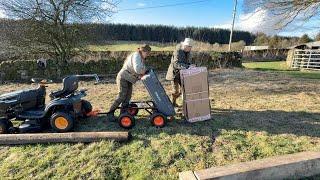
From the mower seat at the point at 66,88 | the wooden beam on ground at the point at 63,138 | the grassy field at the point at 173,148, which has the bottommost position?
the grassy field at the point at 173,148

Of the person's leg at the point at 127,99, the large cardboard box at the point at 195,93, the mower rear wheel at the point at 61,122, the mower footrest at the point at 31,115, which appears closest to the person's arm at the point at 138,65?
the person's leg at the point at 127,99

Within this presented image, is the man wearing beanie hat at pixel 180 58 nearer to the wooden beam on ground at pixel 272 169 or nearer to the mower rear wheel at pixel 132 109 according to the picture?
the mower rear wheel at pixel 132 109

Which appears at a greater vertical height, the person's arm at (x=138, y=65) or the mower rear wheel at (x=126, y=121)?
the person's arm at (x=138, y=65)

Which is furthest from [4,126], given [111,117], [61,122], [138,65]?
[138,65]

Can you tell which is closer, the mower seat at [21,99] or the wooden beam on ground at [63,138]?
the wooden beam on ground at [63,138]

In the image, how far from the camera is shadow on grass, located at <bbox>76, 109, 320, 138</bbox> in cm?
588

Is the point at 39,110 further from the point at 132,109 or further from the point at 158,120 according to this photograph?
the point at 158,120

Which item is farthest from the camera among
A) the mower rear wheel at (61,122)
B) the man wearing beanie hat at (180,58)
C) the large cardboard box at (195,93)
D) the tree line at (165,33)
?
the tree line at (165,33)

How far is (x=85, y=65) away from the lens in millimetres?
13867

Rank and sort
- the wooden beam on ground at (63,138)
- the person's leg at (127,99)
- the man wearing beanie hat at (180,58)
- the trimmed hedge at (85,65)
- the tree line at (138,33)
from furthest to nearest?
1. the tree line at (138,33)
2. the trimmed hedge at (85,65)
3. the man wearing beanie hat at (180,58)
4. the person's leg at (127,99)
5. the wooden beam on ground at (63,138)

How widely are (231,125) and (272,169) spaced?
1890 millimetres

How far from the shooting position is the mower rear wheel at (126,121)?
5.93 m

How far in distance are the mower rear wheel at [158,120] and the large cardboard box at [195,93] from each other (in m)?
0.51

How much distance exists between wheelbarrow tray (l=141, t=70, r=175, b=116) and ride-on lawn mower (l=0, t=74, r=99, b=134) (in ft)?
4.42
